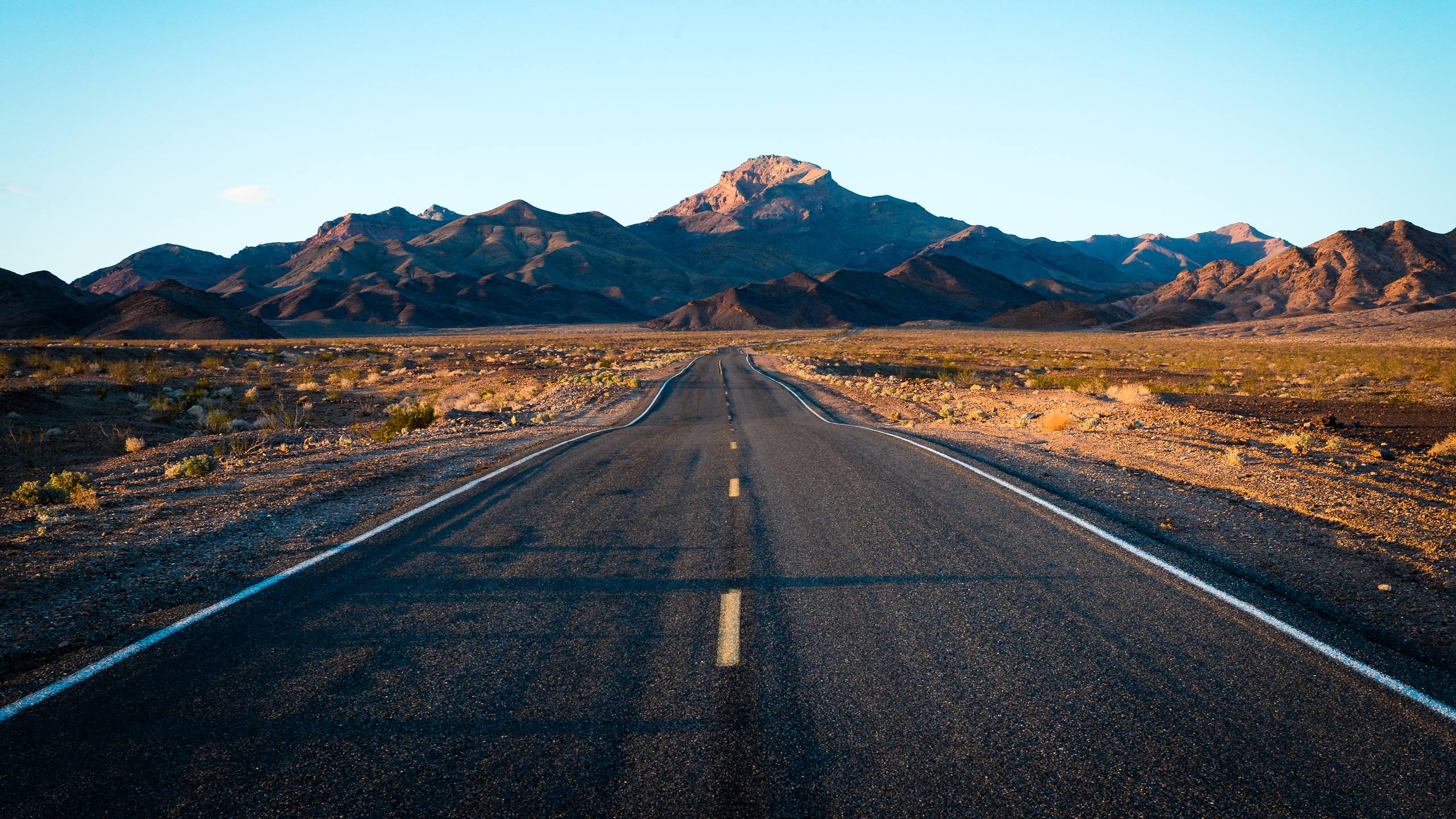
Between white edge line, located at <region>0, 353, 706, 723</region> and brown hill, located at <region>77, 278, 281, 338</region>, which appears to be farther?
brown hill, located at <region>77, 278, 281, 338</region>

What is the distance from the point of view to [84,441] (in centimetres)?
1878

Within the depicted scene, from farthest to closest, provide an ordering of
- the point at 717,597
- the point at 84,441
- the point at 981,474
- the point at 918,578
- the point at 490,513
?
the point at 84,441 → the point at 981,474 → the point at 490,513 → the point at 918,578 → the point at 717,597

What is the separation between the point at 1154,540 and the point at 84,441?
2306cm

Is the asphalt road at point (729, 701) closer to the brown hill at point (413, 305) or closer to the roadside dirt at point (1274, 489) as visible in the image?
the roadside dirt at point (1274, 489)

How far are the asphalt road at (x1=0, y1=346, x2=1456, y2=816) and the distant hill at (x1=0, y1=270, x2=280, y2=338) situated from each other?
127410mm

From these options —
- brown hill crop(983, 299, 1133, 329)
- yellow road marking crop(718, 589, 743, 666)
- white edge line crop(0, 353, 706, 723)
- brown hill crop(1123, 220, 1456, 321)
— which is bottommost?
yellow road marking crop(718, 589, 743, 666)

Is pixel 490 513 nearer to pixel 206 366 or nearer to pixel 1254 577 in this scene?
pixel 1254 577

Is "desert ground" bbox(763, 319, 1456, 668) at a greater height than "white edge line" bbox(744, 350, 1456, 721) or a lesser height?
lesser

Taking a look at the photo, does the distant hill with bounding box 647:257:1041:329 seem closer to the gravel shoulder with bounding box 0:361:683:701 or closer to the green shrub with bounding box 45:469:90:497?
the gravel shoulder with bounding box 0:361:683:701

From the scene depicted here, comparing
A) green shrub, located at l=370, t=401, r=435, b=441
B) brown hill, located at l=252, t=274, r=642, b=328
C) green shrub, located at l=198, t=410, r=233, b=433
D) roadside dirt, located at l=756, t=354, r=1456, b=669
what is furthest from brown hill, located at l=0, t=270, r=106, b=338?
roadside dirt, located at l=756, t=354, r=1456, b=669

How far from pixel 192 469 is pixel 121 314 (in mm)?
136392

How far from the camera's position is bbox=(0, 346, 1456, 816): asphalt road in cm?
334

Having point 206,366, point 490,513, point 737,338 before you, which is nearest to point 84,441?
point 490,513

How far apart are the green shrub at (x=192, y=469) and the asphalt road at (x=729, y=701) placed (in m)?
6.83
